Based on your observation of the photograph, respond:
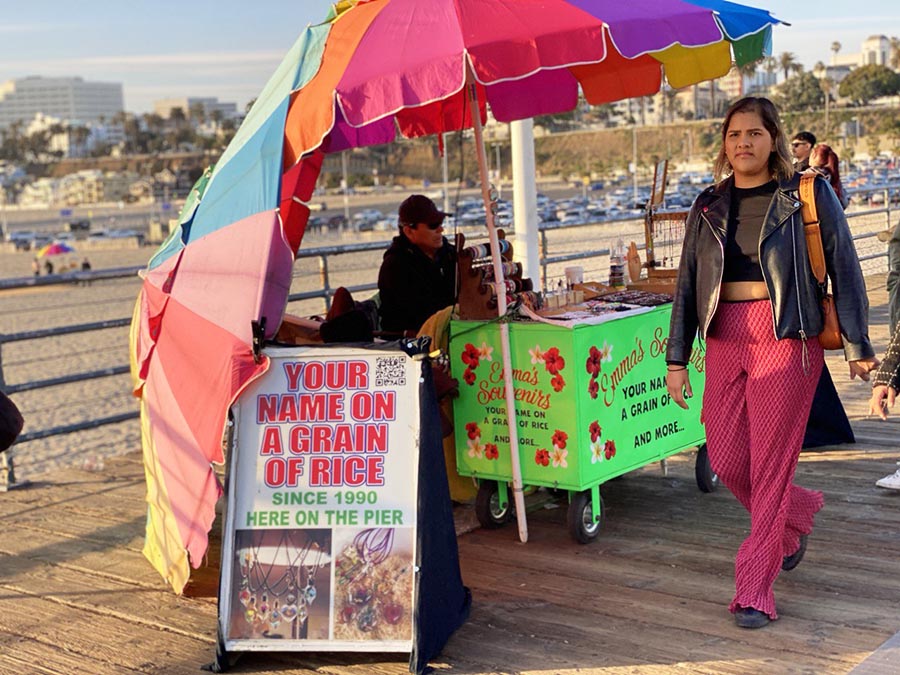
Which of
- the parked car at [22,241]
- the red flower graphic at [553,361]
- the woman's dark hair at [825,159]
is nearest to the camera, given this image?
the red flower graphic at [553,361]

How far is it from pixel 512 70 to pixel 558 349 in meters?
1.25

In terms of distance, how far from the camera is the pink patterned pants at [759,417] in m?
3.94

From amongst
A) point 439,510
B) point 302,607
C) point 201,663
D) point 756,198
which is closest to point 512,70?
point 756,198

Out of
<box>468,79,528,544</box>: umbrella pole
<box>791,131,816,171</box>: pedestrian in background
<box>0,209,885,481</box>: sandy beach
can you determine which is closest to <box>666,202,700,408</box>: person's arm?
<box>468,79,528,544</box>: umbrella pole

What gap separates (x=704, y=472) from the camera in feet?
18.7

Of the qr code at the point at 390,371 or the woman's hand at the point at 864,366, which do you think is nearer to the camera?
the woman's hand at the point at 864,366

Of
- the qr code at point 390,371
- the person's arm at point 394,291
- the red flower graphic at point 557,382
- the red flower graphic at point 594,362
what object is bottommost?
the red flower graphic at point 557,382

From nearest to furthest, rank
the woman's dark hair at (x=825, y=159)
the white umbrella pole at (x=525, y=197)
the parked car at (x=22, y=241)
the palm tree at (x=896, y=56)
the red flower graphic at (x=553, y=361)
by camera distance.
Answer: the red flower graphic at (x=553, y=361) < the woman's dark hair at (x=825, y=159) < the white umbrella pole at (x=525, y=197) < the palm tree at (x=896, y=56) < the parked car at (x=22, y=241)

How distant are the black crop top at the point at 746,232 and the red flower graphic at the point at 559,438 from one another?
3.92ft

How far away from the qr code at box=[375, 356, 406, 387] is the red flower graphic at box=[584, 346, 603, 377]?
109 centimetres

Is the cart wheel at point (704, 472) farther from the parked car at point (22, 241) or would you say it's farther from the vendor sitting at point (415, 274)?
the parked car at point (22, 241)

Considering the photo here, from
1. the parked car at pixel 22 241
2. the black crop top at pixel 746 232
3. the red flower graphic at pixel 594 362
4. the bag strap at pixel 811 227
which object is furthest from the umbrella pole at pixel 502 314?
the parked car at pixel 22 241

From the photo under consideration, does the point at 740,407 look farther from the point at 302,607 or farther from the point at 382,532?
the point at 302,607

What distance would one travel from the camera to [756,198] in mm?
3975
